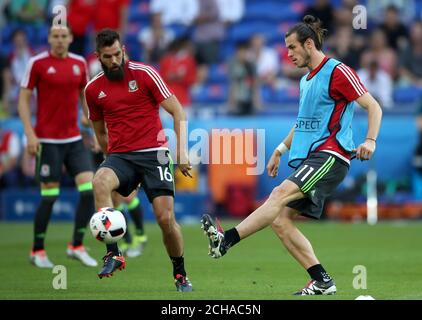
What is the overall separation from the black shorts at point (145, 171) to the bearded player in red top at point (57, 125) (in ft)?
10.1

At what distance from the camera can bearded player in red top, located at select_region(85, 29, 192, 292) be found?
9.55 meters

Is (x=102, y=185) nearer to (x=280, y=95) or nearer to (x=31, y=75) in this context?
(x=31, y=75)

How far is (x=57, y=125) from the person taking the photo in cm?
1292

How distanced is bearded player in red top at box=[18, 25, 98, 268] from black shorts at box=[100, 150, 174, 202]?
308 cm

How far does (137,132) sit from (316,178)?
6.02 ft

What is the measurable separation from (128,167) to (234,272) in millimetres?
2536

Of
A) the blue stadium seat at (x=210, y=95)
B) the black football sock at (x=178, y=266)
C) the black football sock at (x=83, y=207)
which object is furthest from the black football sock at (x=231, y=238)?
the blue stadium seat at (x=210, y=95)

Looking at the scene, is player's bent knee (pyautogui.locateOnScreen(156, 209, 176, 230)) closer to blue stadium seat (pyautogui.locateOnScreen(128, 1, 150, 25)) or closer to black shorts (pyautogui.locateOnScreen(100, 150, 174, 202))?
black shorts (pyautogui.locateOnScreen(100, 150, 174, 202))

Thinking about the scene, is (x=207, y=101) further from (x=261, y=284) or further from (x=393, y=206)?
(x=261, y=284)

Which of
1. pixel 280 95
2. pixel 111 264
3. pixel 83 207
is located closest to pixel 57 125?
pixel 83 207

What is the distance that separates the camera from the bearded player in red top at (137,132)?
955 cm

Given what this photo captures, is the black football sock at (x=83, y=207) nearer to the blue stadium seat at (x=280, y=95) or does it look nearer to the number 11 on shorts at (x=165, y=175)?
the number 11 on shorts at (x=165, y=175)

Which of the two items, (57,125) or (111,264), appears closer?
(111,264)
